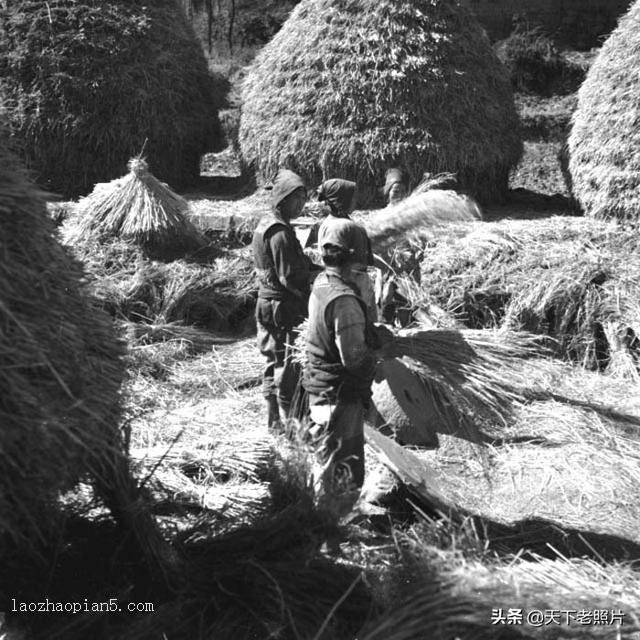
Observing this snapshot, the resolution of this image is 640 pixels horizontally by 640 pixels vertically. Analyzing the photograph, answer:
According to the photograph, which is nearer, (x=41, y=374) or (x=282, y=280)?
(x=41, y=374)

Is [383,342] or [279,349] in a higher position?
[383,342]

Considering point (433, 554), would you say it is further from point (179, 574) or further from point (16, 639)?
point (16, 639)

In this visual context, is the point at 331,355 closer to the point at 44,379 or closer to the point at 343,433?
the point at 343,433

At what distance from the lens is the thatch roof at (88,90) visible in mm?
10523

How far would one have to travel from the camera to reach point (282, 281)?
5.73 m

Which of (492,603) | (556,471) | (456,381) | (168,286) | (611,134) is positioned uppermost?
(611,134)

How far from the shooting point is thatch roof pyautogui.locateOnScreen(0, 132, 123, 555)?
2.96m

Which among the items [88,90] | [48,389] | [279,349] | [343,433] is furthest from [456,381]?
[88,90]

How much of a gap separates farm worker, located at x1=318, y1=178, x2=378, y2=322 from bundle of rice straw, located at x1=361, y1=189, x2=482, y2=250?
19 cm

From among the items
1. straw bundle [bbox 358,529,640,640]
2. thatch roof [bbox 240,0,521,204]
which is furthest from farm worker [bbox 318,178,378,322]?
thatch roof [bbox 240,0,521,204]

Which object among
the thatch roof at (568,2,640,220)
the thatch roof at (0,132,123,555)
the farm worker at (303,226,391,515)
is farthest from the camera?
the thatch roof at (568,2,640,220)

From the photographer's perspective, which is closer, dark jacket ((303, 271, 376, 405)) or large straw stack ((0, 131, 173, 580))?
large straw stack ((0, 131, 173, 580))

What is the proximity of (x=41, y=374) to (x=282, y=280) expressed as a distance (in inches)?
108

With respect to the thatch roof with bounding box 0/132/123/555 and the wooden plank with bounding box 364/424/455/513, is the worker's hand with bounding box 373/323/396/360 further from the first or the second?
the thatch roof with bounding box 0/132/123/555
